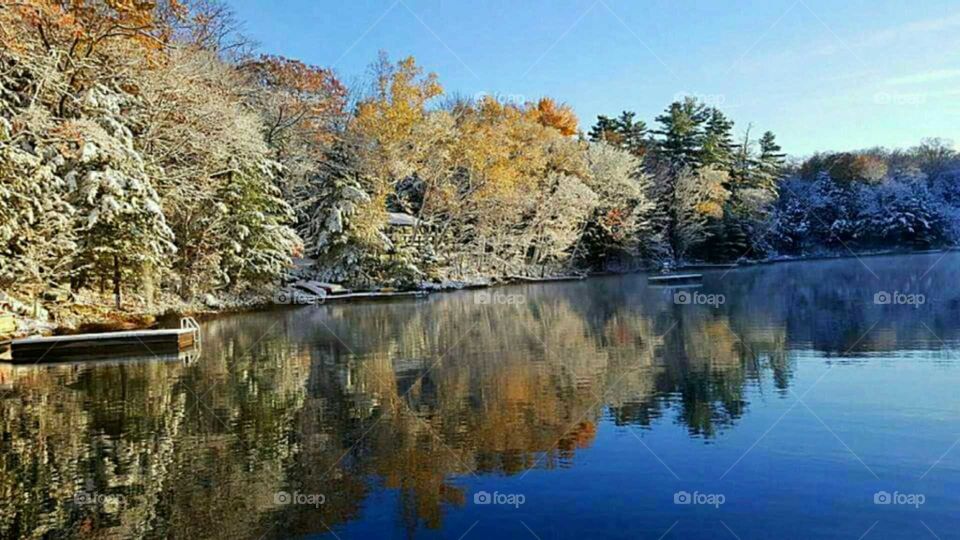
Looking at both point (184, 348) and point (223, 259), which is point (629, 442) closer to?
point (184, 348)

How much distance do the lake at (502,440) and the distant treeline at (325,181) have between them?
7.77 metres

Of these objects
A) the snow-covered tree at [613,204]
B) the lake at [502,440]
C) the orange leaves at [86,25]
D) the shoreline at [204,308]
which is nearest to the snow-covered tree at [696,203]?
the shoreline at [204,308]

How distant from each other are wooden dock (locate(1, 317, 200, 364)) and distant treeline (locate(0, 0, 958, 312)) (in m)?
3.04

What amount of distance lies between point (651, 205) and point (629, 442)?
44834 mm

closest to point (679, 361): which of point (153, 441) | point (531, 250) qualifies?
point (153, 441)

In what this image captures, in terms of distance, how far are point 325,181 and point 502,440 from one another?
1173 inches

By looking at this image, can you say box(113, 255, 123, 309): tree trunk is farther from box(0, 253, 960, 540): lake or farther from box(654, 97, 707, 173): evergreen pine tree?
box(654, 97, 707, 173): evergreen pine tree

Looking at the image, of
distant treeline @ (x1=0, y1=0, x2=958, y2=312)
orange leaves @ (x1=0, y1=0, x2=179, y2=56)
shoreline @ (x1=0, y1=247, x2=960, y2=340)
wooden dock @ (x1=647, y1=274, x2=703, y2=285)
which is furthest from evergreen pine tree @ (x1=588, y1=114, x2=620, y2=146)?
Answer: orange leaves @ (x1=0, y1=0, x2=179, y2=56)

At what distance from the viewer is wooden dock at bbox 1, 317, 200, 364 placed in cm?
1423

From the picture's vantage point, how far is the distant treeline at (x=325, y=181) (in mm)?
18812

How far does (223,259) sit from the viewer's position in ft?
85.5

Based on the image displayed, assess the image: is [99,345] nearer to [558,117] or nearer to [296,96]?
[296,96]

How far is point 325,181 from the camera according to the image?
35.5 metres

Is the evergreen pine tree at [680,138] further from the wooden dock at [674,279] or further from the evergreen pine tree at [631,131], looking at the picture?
the wooden dock at [674,279]
